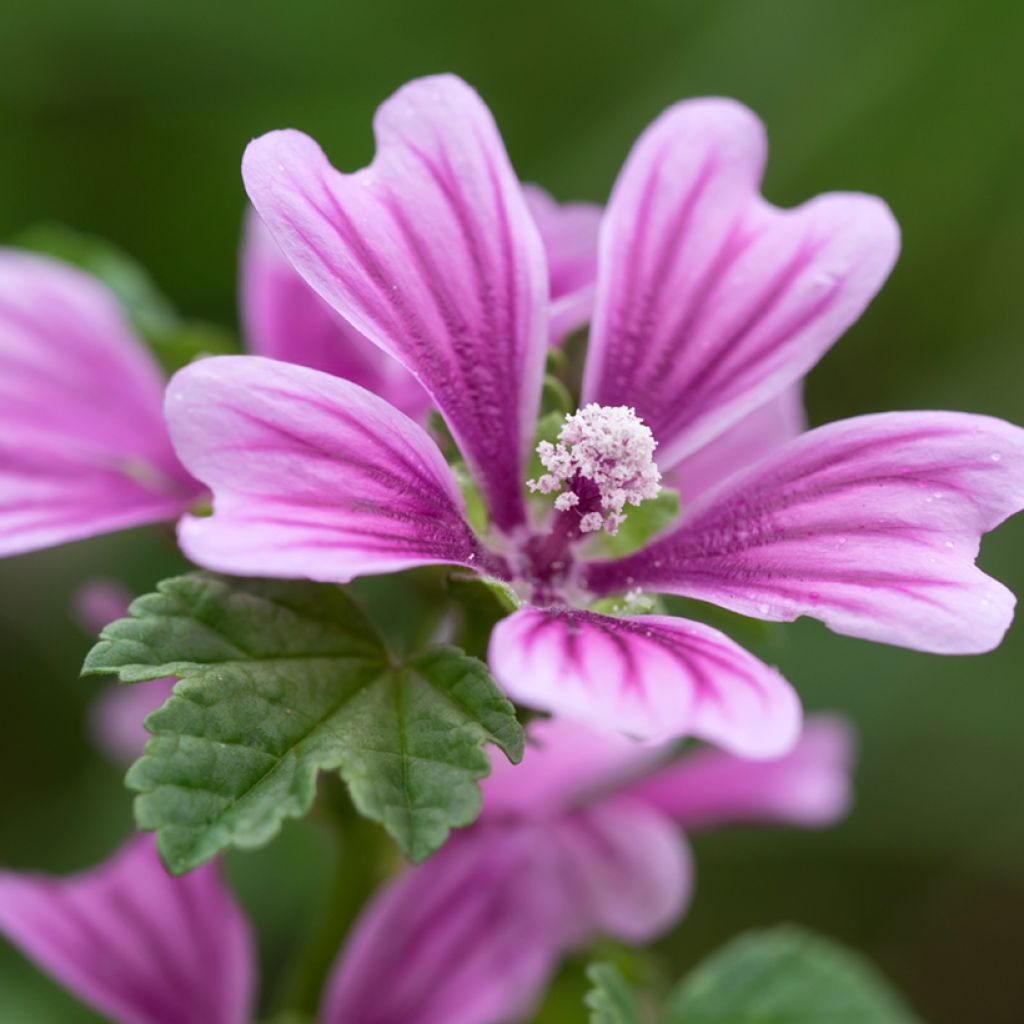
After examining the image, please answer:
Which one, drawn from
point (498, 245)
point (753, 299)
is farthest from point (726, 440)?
point (498, 245)

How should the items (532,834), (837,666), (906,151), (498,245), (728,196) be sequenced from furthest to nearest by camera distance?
(906,151) → (837,666) → (532,834) → (728,196) → (498,245)

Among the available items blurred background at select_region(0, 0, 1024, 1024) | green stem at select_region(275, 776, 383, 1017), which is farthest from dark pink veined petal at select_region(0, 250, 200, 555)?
blurred background at select_region(0, 0, 1024, 1024)

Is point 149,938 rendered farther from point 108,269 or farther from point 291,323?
point 108,269

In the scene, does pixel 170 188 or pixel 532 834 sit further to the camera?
pixel 170 188

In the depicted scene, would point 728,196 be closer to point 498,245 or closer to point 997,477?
point 498,245

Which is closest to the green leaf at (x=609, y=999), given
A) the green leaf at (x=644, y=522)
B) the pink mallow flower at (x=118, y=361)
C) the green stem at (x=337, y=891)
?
the green stem at (x=337, y=891)

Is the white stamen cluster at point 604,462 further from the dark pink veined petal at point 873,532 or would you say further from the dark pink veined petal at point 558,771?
the dark pink veined petal at point 558,771

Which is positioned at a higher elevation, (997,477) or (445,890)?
(997,477)
